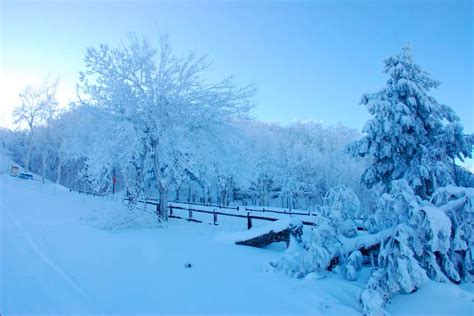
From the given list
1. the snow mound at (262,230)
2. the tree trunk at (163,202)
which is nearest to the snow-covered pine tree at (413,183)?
the snow mound at (262,230)

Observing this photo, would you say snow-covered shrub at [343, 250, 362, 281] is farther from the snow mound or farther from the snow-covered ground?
the snow mound

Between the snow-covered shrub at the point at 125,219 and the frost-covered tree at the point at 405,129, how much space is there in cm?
1155


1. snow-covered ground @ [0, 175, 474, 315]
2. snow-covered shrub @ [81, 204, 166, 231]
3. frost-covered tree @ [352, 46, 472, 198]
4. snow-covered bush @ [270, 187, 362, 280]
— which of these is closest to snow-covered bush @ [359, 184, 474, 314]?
snow-covered ground @ [0, 175, 474, 315]

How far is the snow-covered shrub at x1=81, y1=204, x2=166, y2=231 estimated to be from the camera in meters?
13.1

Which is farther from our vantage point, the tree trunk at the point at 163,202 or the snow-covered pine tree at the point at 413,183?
the tree trunk at the point at 163,202

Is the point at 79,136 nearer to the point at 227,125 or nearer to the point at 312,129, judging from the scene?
the point at 227,125

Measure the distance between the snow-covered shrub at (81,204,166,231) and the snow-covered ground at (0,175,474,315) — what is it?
305 centimetres

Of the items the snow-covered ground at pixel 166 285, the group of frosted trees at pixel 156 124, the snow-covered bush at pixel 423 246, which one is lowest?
the snow-covered ground at pixel 166 285

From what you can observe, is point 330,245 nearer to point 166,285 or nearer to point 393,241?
point 393,241

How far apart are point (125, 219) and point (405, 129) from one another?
14.8 metres

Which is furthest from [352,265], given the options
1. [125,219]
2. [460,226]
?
[125,219]

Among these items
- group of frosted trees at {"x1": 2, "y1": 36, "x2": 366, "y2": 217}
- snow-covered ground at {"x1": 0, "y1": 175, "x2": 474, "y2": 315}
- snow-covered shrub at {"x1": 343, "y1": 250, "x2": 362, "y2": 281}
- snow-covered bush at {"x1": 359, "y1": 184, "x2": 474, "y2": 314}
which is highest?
group of frosted trees at {"x1": 2, "y1": 36, "x2": 366, "y2": 217}

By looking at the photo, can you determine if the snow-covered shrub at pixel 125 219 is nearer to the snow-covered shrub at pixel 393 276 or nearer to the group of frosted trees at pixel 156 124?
the group of frosted trees at pixel 156 124

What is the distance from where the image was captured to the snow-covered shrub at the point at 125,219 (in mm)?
13055
